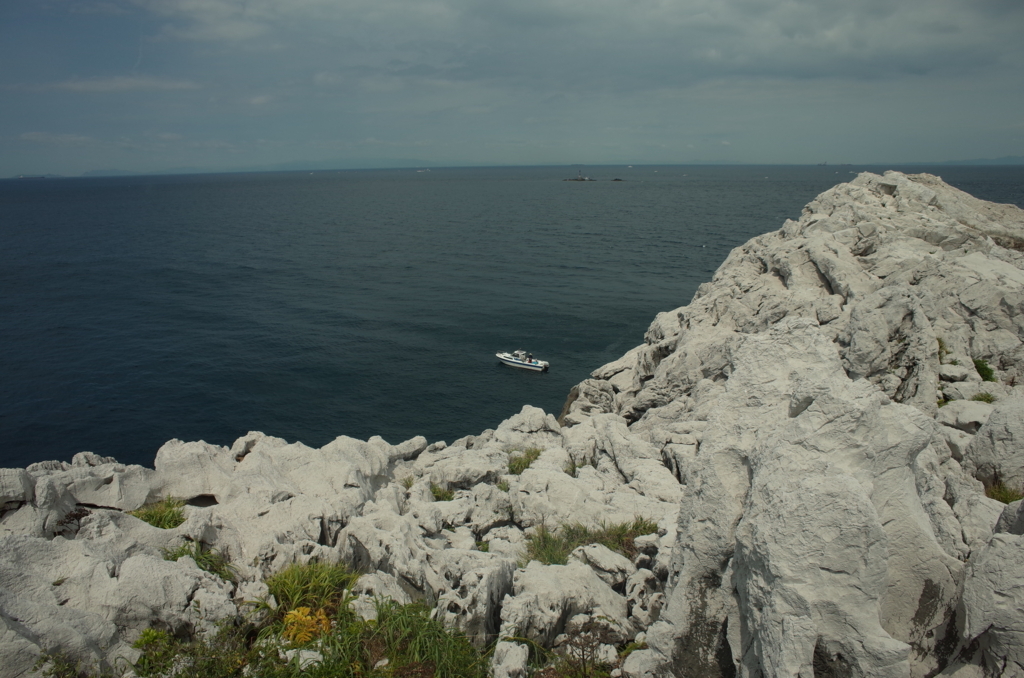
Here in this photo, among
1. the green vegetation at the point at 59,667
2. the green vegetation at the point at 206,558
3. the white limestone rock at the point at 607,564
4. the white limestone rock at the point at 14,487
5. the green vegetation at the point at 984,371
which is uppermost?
the white limestone rock at the point at 14,487

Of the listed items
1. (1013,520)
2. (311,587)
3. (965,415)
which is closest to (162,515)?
(311,587)

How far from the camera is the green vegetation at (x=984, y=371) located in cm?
1988

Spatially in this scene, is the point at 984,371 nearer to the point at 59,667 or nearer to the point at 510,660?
the point at 510,660

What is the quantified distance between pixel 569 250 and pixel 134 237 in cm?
9594

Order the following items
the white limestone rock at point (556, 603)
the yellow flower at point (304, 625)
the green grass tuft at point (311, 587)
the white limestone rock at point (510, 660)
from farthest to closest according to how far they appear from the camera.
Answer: the green grass tuft at point (311, 587) < the white limestone rock at point (556, 603) < the yellow flower at point (304, 625) < the white limestone rock at point (510, 660)

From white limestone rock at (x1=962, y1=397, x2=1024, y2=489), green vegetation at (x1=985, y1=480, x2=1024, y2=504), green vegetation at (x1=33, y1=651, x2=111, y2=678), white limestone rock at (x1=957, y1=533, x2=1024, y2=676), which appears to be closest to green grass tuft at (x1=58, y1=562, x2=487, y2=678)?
green vegetation at (x1=33, y1=651, x2=111, y2=678)

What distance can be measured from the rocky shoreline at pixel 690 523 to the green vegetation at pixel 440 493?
0.24 ft

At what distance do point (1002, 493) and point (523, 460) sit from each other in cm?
1309

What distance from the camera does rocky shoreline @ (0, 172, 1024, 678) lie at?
23.9 ft

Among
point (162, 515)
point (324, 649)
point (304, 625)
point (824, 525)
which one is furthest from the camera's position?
Result: point (162, 515)

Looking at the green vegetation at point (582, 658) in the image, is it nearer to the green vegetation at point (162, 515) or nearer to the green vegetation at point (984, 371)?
the green vegetation at point (162, 515)

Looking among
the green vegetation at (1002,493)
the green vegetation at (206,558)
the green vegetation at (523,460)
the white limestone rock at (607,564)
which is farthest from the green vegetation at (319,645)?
the green vegetation at (1002,493)

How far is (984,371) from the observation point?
2011 cm

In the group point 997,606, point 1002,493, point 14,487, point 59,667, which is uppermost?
point 997,606
